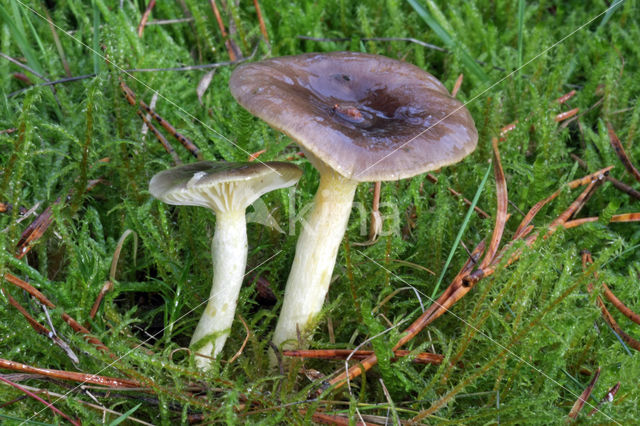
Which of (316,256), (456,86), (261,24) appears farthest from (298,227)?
(261,24)

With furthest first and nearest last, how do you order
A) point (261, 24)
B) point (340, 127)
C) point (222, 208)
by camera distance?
point (261, 24) → point (222, 208) → point (340, 127)

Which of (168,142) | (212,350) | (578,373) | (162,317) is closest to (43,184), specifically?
(168,142)

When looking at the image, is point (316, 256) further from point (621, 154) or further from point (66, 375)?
point (621, 154)

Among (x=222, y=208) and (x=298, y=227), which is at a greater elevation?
(x=222, y=208)

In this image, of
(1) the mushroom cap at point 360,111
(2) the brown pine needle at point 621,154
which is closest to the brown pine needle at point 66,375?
(1) the mushroom cap at point 360,111

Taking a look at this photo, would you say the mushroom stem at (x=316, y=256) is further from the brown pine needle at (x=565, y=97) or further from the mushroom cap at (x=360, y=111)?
the brown pine needle at (x=565, y=97)

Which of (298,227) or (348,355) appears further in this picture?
(298,227)

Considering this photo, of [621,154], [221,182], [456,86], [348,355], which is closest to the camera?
[221,182]

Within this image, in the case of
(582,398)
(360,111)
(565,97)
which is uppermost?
(360,111)

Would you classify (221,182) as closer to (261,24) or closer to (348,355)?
(348,355)
